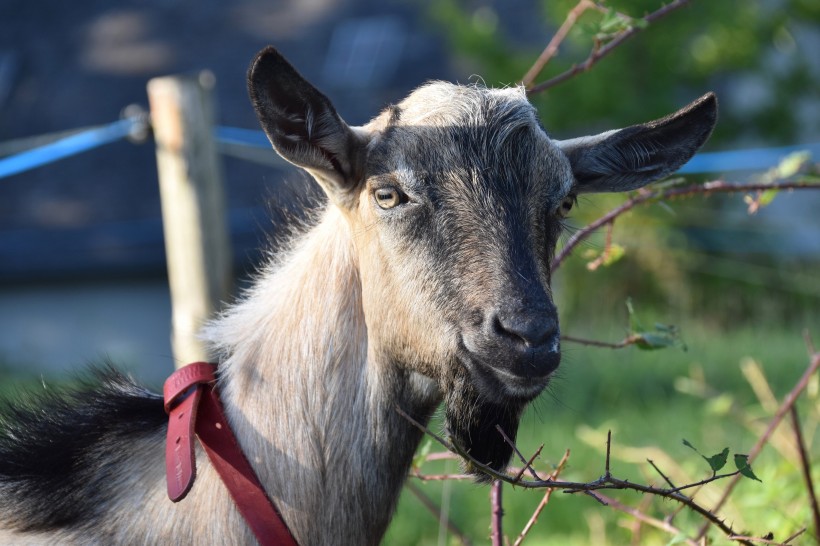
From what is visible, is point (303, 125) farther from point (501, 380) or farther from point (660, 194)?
point (660, 194)

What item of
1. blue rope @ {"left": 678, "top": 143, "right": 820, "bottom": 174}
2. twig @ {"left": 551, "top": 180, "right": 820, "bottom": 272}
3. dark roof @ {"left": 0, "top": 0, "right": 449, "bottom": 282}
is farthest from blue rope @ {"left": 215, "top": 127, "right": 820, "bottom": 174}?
twig @ {"left": 551, "top": 180, "right": 820, "bottom": 272}

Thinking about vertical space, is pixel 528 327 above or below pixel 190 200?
above

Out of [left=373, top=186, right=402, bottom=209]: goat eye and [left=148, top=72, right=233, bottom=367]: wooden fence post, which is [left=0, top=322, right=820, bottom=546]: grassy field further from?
[left=148, top=72, right=233, bottom=367]: wooden fence post

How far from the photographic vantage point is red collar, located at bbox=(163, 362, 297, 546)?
9.41 feet

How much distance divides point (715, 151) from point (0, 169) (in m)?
11.3

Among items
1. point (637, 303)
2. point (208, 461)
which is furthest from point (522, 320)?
point (637, 303)

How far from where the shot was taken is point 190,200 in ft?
16.5

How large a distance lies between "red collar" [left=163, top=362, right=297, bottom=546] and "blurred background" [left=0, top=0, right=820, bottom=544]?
540 centimetres

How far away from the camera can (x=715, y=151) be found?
14.2 m

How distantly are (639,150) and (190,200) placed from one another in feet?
8.02

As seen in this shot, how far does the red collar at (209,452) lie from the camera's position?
2.87 m

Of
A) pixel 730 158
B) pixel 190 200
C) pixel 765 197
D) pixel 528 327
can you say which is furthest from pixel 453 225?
pixel 730 158

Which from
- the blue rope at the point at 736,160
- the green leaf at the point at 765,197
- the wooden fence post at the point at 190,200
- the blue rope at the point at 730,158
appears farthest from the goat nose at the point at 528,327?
the blue rope at the point at 736,160

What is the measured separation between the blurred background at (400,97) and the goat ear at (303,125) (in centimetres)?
541
